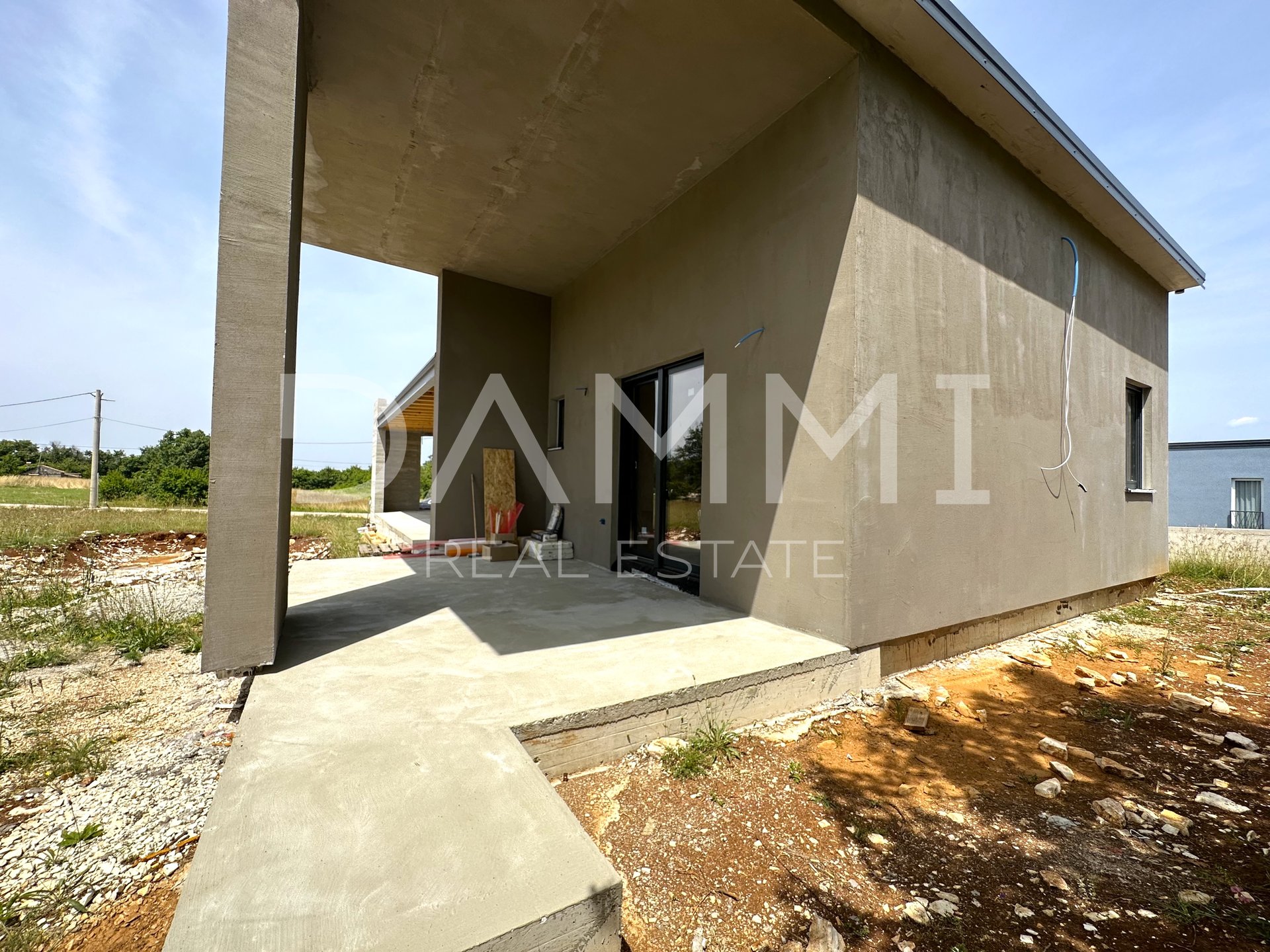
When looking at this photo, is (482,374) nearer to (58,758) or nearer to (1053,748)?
(58,758)

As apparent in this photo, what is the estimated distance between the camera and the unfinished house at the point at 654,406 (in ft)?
4.99

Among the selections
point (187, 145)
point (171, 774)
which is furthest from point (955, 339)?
point (187, 145)

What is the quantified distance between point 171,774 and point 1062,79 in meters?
8.11

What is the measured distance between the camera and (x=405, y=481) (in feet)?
49.2

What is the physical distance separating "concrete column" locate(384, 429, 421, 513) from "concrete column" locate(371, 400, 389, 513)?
0.32 m

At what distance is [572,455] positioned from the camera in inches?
244

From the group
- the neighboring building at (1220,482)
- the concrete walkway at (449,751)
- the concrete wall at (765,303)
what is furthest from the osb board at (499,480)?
the neighboring building at (1220,482)

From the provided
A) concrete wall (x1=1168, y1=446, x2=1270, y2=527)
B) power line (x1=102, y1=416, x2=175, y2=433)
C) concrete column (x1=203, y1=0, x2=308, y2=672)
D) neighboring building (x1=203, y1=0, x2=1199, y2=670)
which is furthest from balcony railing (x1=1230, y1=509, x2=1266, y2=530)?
power line (x1=102, y1=416, x2=175, y2=433)

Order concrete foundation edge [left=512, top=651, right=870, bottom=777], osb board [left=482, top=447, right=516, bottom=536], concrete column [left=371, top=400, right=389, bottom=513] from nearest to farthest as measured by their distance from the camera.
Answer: concrete foundation edge [left=512, top=651, right=870, bottom=777], osb board [left=482, top=447, right=516, bottom=536], concrete column [left=371, top=400, right=389, bottom=513]

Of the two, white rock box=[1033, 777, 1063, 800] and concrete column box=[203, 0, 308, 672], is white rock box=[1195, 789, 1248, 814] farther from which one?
concrete column box=[203, 0, 308, 672]

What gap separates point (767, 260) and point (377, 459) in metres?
12.9

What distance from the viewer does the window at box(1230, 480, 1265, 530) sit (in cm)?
1386

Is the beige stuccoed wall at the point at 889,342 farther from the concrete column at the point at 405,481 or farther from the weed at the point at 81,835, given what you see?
the concrete column at the point at 405,481

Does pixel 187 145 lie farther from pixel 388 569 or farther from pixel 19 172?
pixel 19 172
